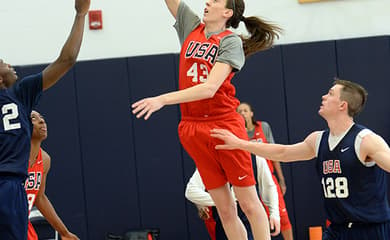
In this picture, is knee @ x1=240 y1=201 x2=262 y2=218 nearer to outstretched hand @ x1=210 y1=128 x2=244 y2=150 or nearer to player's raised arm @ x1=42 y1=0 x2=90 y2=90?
outstretched hand @ x1=210 y1=128 x2=244 y2=150

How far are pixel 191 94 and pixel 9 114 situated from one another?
1.12m

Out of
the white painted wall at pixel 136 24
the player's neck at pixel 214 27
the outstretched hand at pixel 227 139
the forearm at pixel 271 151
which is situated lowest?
the forearm at pixel 271 151

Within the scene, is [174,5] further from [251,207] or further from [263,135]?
[263,135]

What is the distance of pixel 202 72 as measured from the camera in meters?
5.08

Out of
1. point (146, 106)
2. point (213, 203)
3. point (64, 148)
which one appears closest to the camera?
point (146, 106)

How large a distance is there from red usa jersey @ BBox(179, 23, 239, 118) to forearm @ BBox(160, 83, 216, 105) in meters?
0.29

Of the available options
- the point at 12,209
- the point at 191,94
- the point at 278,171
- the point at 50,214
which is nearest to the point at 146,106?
the point at 191,94

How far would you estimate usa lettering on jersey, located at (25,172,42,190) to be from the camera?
19.3ft

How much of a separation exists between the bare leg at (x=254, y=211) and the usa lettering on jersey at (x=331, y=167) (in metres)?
0.52

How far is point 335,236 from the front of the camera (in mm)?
5094

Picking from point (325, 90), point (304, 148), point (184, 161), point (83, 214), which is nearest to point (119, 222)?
point (83, 214)

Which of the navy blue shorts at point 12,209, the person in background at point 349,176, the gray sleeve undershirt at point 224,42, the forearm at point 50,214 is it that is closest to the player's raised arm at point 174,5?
the gray sleeve undershirt at point 224,42

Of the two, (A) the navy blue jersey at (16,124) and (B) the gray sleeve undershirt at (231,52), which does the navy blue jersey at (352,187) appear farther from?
(A) the navy blue jersey at (16,124)

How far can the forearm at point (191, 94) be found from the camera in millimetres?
4578
